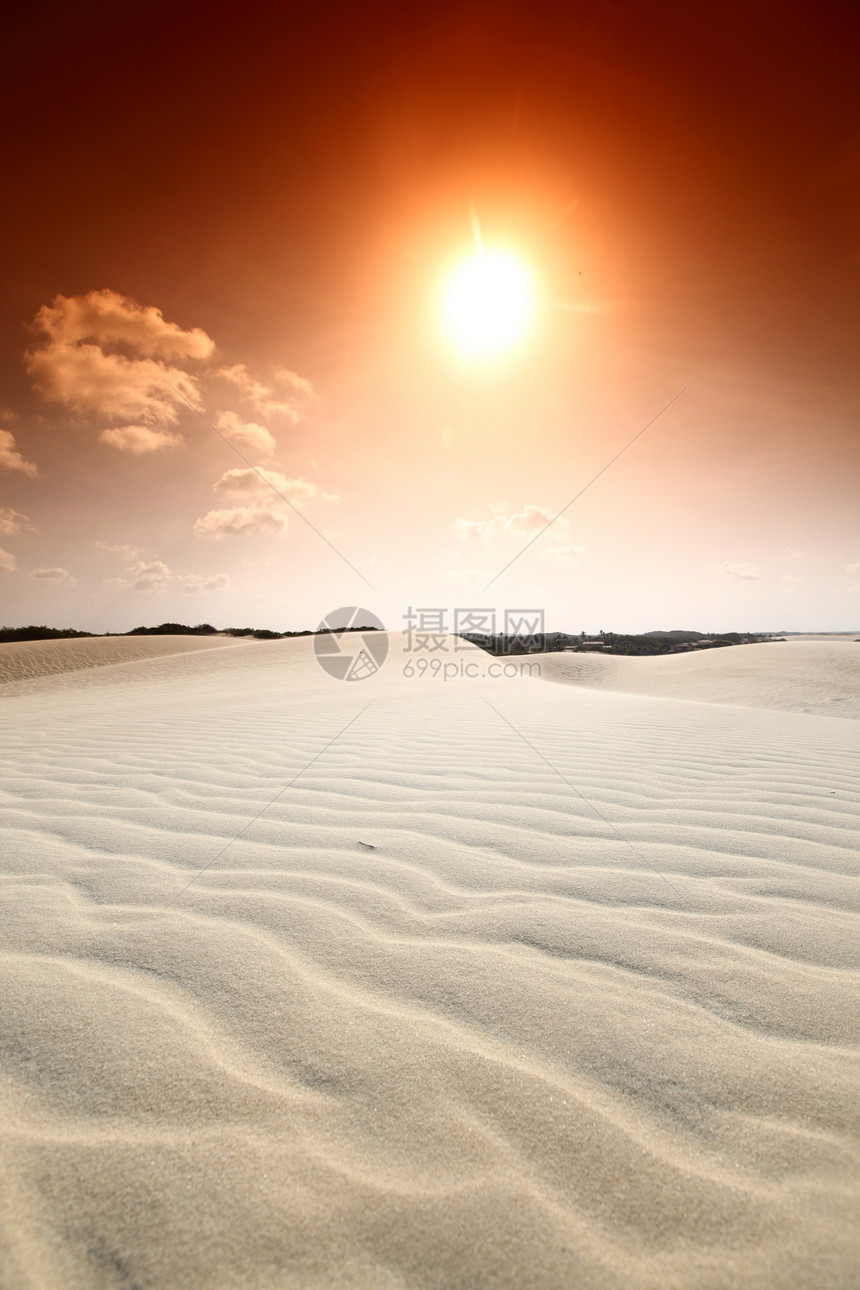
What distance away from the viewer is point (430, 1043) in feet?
3.66

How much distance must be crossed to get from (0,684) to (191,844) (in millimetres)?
16743

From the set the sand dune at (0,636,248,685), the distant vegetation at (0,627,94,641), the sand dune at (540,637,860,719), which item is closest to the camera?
the sand dune at (540,637,860,719)

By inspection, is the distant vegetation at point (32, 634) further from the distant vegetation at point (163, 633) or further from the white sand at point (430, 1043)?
the white sand at point (430, 1043)

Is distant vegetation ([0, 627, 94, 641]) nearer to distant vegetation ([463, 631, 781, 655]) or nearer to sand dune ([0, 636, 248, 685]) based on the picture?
sand dune ([0, 636, 248, 685])

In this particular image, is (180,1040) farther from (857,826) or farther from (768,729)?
(768,729)

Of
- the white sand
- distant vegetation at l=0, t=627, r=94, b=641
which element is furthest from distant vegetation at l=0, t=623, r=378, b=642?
the white sand

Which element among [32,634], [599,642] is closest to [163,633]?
[32,634]

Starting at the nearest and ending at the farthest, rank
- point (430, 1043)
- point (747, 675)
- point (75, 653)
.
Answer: point (430, 1043)
point (747, 675)
point (75, 653)

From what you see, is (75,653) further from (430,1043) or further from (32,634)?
(430,1043)

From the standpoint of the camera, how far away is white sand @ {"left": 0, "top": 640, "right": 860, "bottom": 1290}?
29.8 inches

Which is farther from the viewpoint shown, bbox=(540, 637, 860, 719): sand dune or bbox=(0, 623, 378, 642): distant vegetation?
bbox=(0, 623, 378, 642): distant vegetation

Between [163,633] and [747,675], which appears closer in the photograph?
[747,675]

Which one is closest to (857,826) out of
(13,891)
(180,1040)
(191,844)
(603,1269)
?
(603,1269)

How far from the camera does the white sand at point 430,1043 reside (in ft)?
2.49
